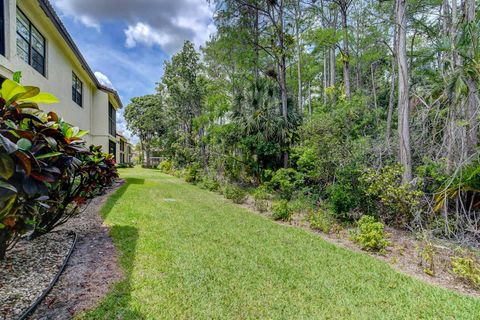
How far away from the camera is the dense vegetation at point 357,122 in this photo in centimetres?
532

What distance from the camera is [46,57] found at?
9578 millimetres

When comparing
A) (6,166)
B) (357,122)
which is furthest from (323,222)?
(6,166)

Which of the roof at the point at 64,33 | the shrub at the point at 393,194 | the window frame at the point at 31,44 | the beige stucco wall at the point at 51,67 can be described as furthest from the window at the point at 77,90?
the shrub at the point at 393,194

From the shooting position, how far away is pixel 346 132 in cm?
860

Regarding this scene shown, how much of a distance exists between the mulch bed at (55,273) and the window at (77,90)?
10.7 meters

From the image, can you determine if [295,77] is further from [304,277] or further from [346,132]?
[304,277]

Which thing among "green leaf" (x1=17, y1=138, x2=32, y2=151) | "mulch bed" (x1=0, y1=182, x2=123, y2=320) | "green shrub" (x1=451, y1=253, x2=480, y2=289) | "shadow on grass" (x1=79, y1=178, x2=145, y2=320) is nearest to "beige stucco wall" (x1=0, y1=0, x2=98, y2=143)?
"mulch bed" (x1=0, y1=182, x2=123, y2=320)

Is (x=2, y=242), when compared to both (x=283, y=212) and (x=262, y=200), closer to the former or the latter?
(x=283, y=212)

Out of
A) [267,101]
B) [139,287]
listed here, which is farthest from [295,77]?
[139,287]

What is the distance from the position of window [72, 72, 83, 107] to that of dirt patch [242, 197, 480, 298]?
1302cm

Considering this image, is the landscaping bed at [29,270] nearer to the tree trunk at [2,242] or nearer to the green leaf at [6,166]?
the tree trunk at [2,242]

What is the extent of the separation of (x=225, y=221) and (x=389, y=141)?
522 cm

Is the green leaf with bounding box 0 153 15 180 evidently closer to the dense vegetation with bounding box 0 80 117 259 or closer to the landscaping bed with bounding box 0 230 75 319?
the dense vegetation with bounding box 0 80 117 259

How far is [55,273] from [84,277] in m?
0.37
